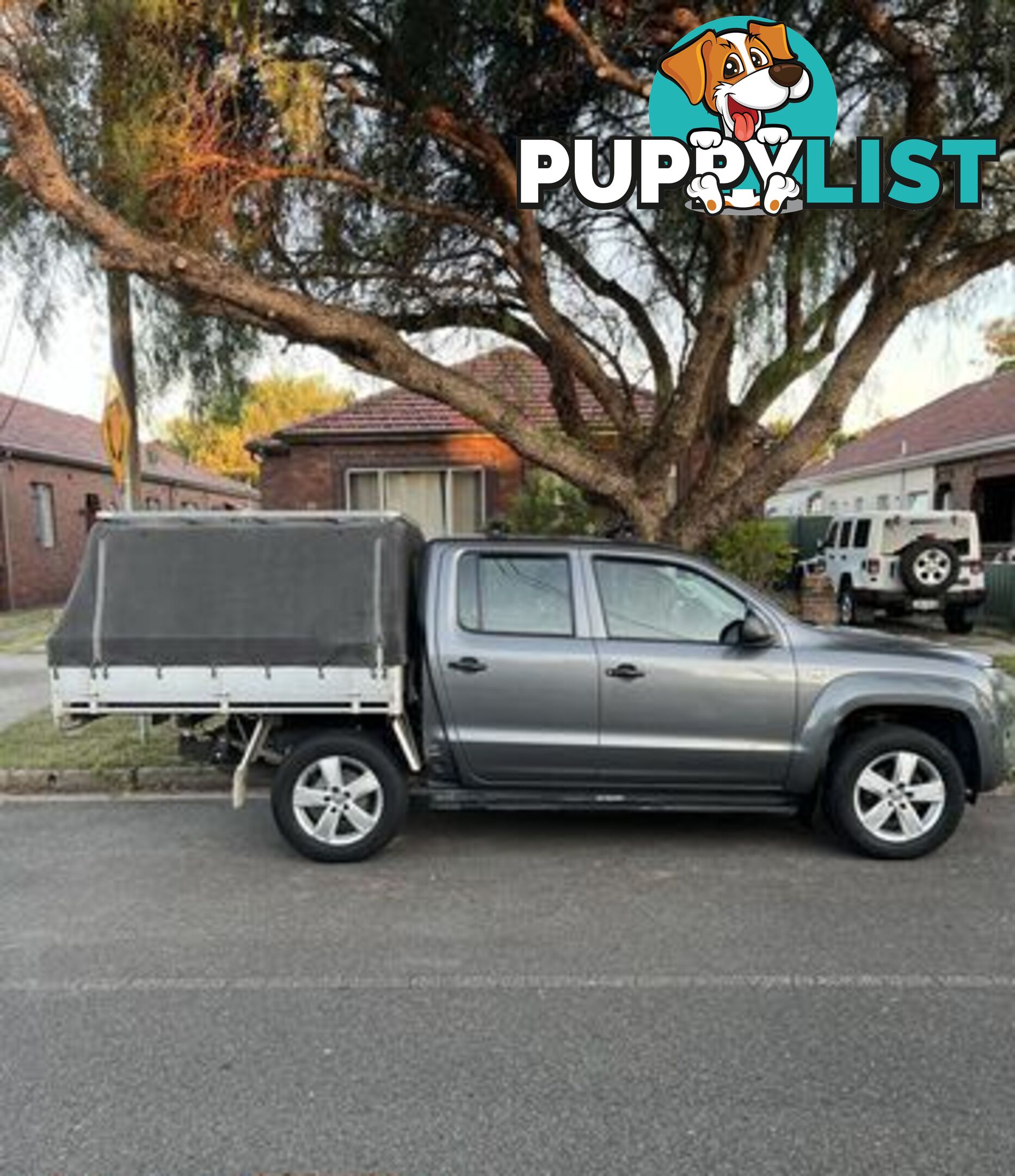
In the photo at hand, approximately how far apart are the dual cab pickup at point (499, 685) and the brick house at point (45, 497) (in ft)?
46.3

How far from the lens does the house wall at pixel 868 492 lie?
24406 millimetres

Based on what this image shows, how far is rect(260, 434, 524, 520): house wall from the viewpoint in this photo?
16.8 metres

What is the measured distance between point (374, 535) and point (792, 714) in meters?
2.41

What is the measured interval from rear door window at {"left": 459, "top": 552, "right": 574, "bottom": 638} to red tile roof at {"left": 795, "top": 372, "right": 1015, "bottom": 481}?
56.1 ft

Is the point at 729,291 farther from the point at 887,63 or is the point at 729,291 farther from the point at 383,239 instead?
the point at 383,239

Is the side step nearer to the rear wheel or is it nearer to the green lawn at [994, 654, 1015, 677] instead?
the green lawn at [994, 654, 1015, 677]

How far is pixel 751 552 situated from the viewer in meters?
11.5

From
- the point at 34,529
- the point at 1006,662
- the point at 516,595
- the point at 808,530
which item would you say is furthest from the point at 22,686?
the point at 808,530

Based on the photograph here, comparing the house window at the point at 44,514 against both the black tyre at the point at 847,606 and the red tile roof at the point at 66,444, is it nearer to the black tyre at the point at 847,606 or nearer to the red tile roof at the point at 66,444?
the red tile roof at the point at 66,444

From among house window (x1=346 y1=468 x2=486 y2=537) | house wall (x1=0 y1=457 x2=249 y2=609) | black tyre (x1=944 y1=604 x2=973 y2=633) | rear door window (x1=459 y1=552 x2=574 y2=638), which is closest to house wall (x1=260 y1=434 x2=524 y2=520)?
house window (x1=346 y1=468 x2=486 y2=537)

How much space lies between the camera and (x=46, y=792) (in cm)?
672

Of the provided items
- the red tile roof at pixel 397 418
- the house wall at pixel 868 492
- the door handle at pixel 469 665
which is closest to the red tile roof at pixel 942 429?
the house wall at pixel 868 492

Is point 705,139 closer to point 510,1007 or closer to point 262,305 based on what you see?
point 262,305

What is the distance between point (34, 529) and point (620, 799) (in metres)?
20.4
